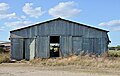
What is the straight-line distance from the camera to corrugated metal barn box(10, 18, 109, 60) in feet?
110

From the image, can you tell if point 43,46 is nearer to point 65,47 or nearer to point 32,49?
point 32,49

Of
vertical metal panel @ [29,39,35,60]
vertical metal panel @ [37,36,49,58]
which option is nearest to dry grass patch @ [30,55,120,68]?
vertical metal panel @ [37,36,49,58]

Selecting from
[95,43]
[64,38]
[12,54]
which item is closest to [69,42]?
[64,38]

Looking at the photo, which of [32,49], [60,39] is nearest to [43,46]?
[32,49]

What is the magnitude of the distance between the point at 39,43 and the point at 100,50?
6.82 m

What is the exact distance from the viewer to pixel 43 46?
3350cm

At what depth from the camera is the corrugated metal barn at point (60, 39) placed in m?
33.4

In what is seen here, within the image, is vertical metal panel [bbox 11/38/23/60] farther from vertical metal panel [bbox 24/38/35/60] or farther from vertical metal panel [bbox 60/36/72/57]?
vertical metal panel [bbox 60/36/72/57]

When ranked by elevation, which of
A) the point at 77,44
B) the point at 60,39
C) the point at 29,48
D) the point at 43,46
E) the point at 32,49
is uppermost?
the point at 60,39

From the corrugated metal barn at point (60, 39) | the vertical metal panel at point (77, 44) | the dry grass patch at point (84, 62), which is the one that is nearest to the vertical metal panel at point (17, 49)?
the corrugated metal barn at point (60, 39)

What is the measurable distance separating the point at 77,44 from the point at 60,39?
6.42 feet

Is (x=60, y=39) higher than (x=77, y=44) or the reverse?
higher

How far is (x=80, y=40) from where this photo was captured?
3350cm

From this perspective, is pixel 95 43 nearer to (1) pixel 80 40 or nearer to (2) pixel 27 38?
(1) pixel 80 40
